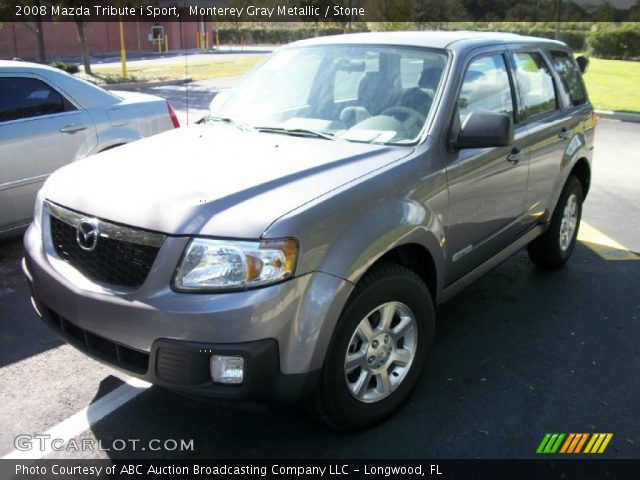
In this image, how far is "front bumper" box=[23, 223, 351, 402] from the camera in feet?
7.59

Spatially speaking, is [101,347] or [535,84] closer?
[101,347]

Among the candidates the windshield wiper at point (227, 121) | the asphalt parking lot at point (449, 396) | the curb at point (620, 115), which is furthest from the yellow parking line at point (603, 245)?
the curb at point (620, 115)

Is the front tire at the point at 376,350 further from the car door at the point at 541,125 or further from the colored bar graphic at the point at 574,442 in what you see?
the car door at the point at 541,125

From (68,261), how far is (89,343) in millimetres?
398

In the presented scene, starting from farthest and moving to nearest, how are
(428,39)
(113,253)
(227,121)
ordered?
1. (227,121)
2. (428,39)
3. (113,253)

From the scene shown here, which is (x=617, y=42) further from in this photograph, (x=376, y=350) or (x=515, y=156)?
(x=376, y=350)

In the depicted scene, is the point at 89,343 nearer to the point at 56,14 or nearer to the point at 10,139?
the point at 10,139

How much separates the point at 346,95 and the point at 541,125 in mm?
1552

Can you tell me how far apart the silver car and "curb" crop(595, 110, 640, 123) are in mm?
12183

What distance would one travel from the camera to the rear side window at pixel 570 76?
485 centimetres

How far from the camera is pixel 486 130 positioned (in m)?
3.14

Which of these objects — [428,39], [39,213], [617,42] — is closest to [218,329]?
[39,213]

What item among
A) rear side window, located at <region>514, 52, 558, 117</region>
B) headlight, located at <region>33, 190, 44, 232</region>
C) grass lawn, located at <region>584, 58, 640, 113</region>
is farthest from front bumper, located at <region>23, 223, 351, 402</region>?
grass lawn, located at <region>584, 58, 640, 113</region>

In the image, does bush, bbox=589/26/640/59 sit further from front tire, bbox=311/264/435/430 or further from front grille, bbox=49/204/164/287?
front grille, bbox=49/204/164/287
